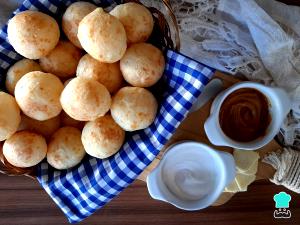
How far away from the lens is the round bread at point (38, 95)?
542 mm

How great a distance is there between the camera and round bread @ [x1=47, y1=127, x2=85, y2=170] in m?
0.58

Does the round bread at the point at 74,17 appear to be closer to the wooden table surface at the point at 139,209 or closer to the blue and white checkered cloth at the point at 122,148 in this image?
the blue and white checkered cloth at the point at 122,148

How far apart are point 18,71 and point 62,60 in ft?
0.24

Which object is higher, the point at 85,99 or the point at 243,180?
the point at 85,99

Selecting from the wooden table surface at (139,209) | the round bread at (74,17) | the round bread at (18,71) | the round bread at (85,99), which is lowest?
the wooden table surface at (139,209)

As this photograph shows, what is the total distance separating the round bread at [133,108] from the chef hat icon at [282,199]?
381mm

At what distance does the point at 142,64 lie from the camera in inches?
21.5

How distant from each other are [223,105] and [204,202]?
0.17 metres

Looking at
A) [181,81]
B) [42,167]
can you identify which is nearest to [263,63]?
[181,81]

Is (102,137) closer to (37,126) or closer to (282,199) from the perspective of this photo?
(37,126)

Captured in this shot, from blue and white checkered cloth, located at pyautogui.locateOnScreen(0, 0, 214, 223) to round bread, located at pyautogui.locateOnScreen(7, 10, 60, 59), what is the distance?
0.04 meters

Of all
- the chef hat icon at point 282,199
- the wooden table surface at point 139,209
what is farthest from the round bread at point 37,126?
the chef hat icon at point 282,199

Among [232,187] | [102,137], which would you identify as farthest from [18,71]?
[232,187]

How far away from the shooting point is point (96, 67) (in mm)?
558
